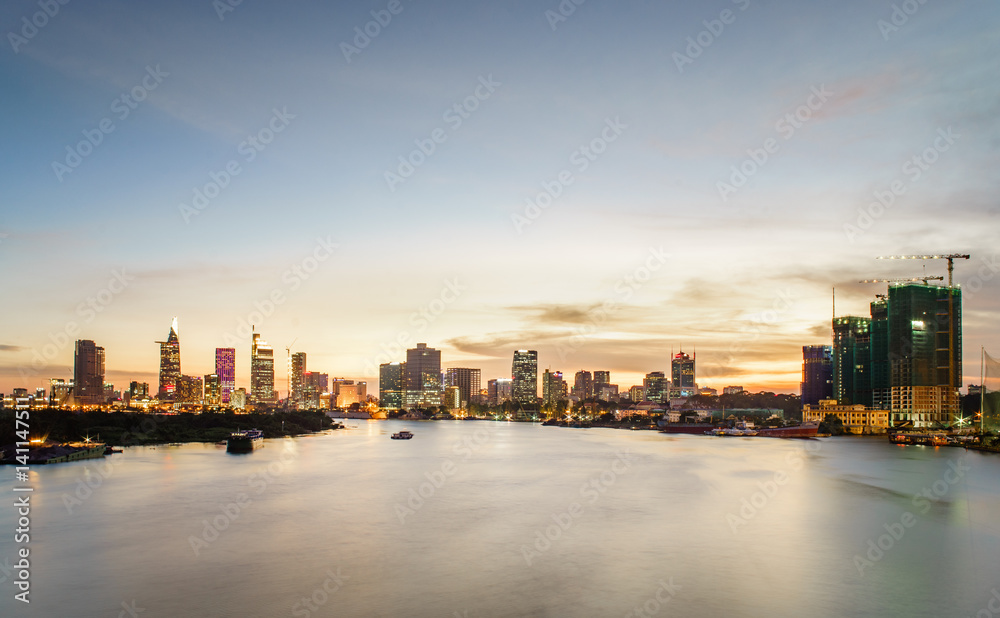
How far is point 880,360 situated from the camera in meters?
149

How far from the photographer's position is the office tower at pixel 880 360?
14550cm

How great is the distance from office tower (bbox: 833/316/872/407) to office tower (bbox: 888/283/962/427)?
2145 cm

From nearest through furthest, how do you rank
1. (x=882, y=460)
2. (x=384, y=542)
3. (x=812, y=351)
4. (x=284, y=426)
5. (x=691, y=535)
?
1. (x=384, y=542)
2. (x=691, y=535)
3. (x=882, y=460)
4. (x=284, y=426)
5. (x=812, y=351)

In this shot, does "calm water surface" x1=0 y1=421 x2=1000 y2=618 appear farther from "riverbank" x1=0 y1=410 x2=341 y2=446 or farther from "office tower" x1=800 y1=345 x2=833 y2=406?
"office tower" x1=800 y1=345 x2=833 y2=406

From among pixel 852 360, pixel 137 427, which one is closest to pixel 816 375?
pixel 852 360

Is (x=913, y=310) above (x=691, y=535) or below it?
above

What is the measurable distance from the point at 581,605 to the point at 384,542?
10.1 metres

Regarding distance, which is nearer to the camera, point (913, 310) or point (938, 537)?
point (938, 537)

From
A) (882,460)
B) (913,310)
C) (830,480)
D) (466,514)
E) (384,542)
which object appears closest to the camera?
(384,542)

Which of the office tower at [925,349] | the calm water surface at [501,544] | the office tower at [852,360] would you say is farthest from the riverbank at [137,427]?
the office tower at [852,360]

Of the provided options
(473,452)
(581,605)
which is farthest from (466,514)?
(473,452)

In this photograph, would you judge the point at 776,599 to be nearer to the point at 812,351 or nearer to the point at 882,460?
the point at 882,460

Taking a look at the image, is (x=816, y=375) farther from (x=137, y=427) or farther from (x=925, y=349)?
(x=137, y=427)

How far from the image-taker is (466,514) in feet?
104
